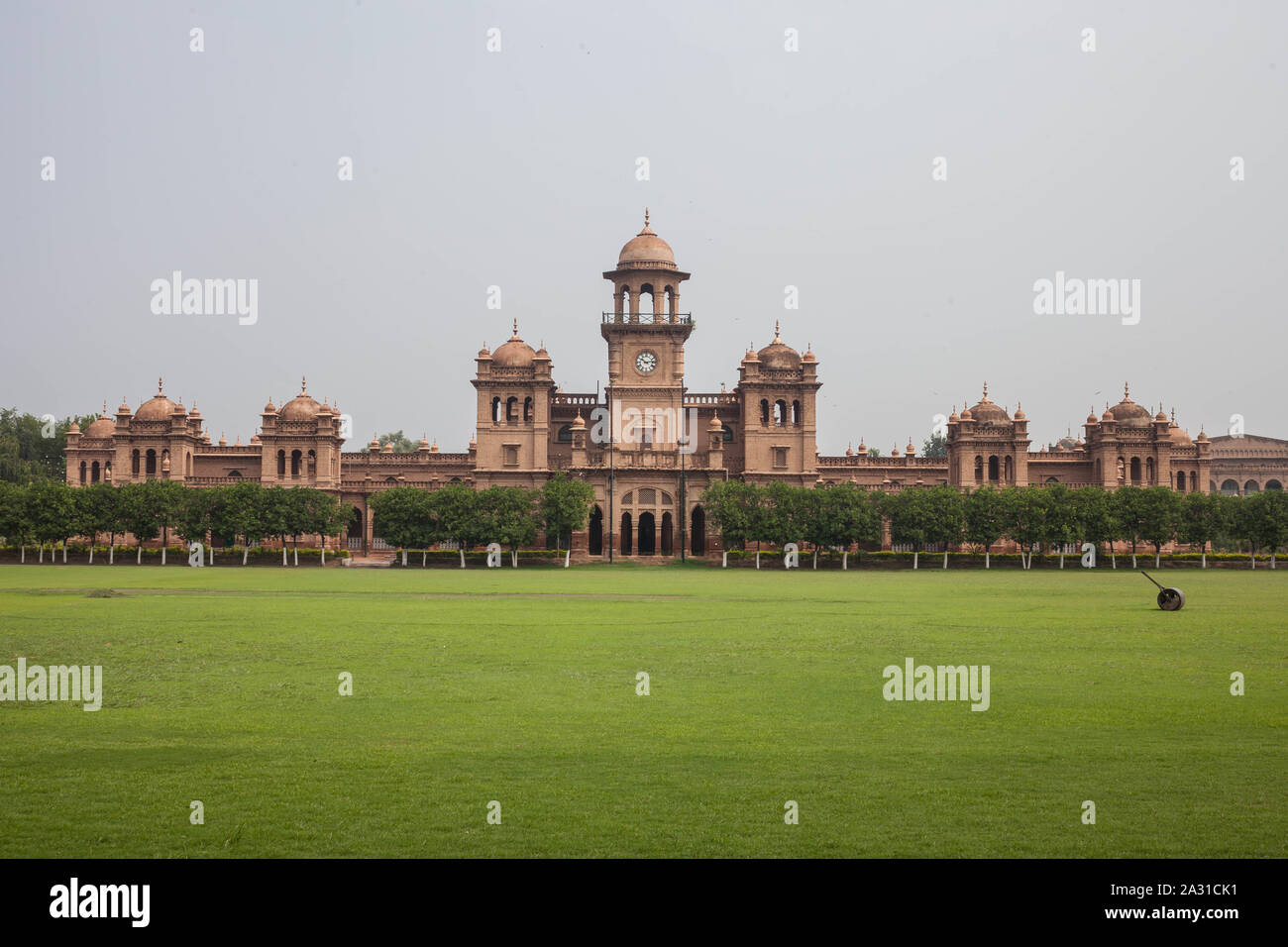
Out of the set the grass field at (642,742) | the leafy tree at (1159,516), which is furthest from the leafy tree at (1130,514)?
the grass field at (642,742)

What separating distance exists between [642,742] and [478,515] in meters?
63.9

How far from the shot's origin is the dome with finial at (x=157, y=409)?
9456 cm

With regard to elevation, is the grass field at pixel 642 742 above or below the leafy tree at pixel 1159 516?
below

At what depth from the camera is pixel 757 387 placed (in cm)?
8781

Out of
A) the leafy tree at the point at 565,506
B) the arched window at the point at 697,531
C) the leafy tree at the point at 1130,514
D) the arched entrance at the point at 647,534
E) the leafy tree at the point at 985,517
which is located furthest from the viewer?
the arched entrance at the point at 647,534

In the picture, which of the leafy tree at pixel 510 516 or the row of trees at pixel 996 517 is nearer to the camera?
the row of trees at pixel 996 517

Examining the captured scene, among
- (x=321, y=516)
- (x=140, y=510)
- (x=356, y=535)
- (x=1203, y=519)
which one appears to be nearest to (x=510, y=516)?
(x=321, y=516)

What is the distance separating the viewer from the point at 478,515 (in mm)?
77688

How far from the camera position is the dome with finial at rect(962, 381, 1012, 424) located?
9350 centimetres

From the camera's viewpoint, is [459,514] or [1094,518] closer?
[1094,518]

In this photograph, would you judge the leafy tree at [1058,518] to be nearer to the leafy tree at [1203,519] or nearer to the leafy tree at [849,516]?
the leafy tree at [1203,519]

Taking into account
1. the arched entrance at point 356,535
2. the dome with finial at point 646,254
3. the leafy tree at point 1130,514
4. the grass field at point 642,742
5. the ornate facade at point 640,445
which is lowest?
the grass field at point 642,742

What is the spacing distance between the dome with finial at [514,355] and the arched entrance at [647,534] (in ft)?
49.4

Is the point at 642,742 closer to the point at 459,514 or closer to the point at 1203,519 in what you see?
the point at 459,514
